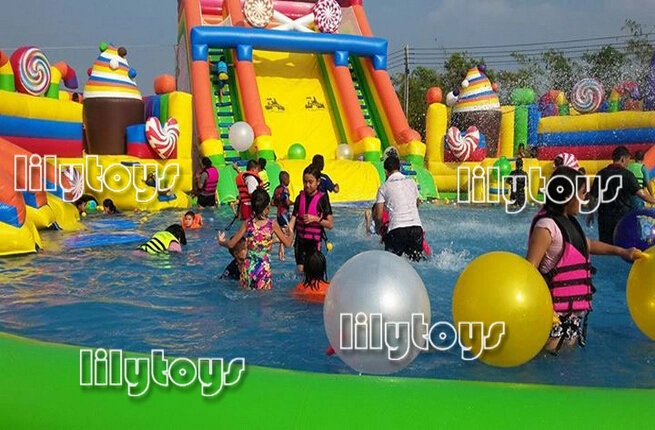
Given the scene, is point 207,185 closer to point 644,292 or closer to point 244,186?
point 244,186

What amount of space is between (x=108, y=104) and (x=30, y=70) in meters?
2.05

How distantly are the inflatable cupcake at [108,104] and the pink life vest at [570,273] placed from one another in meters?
9.82

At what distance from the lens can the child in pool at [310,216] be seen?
17.4 ft

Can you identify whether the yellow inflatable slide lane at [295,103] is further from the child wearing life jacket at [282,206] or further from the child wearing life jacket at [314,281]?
the child wearing life jacket at [314,281]

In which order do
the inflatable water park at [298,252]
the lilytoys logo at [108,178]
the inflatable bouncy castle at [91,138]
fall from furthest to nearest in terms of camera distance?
1. the lilytoys logo at [108,178]
2. the inflatable bouncy castle at [91,138]
3. the inflatable water park at [298,252]

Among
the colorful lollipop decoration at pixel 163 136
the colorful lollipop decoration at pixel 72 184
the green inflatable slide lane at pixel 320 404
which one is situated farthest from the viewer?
the colorful lollipop decoration at pixel 163 136

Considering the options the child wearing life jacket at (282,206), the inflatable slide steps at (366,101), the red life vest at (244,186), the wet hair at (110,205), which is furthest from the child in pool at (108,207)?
the inflatable slide steps at (366,101)

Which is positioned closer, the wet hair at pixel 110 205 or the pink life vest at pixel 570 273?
the pink life vest at pixel 570 273

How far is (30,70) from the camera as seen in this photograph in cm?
988

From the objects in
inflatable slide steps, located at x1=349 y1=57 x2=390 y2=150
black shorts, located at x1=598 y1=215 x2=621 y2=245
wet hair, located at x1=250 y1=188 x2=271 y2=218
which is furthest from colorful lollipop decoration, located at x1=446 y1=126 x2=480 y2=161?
wet hair, located at x1=250 y1=188 x2=271 y2=218

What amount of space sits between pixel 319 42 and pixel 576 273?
11.4m

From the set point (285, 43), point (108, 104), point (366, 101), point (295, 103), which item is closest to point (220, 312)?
point (108, 104)

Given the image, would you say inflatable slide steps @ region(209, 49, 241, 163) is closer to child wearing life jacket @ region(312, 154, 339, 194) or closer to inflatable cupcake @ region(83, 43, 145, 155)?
inflatable cupcake @ region(83, 43, 145, 155)

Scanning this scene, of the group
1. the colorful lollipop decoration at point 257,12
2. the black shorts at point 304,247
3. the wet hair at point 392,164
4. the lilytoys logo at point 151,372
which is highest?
the colorful lollipop decoration at point 257,12
